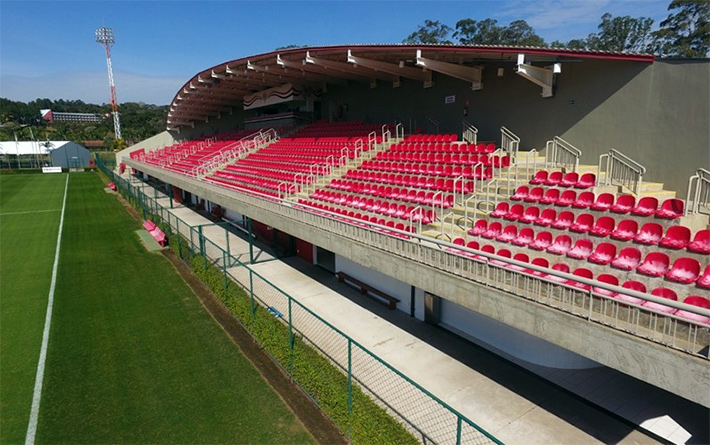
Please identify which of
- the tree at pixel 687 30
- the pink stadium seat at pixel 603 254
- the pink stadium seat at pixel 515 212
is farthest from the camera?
the tree at pixel 687 30

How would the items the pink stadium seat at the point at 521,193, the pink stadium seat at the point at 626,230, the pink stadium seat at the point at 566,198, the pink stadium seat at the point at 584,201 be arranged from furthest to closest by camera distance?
the pink stadium seat at the point at 521,193 → the pink stadium seat at the point at 566,198 → the pink stadium seat at the point at 584,201 → the pink stadium seat at the point at 626,230

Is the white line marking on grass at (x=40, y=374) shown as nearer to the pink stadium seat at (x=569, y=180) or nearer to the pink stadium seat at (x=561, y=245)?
the pink stadium seat at (x=561, y=245)

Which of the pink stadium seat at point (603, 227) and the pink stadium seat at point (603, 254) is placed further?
the pink stadium seat at point (603, 227)

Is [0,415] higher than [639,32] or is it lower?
lower

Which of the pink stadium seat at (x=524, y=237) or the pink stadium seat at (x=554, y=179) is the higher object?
the pink stadium seat at (x=554, y=179)

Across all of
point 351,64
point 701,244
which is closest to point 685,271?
point 701,244

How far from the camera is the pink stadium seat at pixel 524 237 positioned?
855 cm

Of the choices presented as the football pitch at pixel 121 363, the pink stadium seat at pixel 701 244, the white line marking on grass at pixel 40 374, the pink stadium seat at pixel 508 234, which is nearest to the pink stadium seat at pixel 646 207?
the pink stadium seat at pixel 701 244

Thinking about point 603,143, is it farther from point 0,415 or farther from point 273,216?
point 0,415

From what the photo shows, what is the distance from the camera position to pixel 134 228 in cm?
2272

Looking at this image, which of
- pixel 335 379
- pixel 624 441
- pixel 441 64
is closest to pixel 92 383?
pixel 335 379

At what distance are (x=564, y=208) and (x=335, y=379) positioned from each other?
611cm

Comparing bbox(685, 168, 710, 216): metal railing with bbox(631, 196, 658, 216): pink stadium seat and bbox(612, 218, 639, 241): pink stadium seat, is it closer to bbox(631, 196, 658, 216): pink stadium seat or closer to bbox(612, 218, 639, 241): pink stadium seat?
bbox(631, 196, 658, 216): pink stadium seat

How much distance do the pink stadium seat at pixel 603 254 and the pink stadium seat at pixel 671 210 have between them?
3.57 ft
